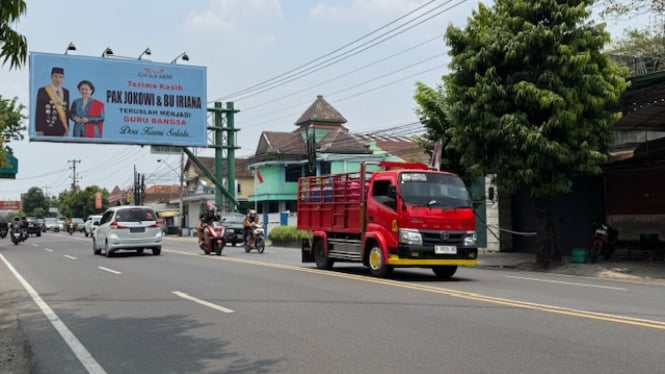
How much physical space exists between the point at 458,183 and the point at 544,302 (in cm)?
463

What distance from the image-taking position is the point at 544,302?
Answer: 10.0m

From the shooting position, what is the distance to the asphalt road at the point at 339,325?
245 inches

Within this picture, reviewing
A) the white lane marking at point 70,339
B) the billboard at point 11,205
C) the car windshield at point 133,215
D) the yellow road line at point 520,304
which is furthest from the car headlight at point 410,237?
the billboard at point 11,205

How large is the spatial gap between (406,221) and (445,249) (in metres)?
1.02

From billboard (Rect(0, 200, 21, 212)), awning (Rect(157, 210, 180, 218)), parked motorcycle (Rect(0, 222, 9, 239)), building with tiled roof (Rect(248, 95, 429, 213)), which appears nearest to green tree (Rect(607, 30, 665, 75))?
building with tiled roof (Rect(248, 95, 429, 213))

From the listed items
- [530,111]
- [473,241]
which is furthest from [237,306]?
[530,111]

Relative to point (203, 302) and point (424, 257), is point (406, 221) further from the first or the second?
point (203, 302)

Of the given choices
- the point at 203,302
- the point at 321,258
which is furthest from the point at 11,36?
the point at 321,258

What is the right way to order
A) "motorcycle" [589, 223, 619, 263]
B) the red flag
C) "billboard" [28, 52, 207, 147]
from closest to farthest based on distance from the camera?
"motorcycle" [589, 223, 619, 263], "billboard" [28, 52, 207, 147], the red flag

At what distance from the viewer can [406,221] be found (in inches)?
521

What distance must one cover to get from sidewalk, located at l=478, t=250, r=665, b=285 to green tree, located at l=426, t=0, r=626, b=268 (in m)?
2.15

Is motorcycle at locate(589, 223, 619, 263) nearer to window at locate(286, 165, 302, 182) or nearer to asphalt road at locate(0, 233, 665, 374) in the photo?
asphalt road at locate(0, 233, 665, 374)

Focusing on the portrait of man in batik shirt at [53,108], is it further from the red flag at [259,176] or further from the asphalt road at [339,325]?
the asphalt road at [339,325]

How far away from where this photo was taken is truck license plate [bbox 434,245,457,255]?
13328 mm
